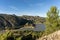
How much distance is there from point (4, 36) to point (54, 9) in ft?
69.6

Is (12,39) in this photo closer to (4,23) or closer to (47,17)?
(47,17)

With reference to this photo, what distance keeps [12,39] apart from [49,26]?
63.4 ft

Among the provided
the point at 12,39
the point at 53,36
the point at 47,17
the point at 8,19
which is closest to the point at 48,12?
the point at 47,17

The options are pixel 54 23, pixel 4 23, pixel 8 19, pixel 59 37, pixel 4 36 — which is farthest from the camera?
pixel 8 19

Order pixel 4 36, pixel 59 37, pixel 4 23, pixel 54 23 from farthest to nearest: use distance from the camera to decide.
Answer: pixel 4 23 < pixel 54 23 < pixel 59 37 < pixel 4 36

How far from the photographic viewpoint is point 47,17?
34.3m

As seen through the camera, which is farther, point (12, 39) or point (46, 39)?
point (46, 39)

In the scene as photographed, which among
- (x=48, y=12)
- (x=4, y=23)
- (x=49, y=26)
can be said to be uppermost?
(x=48, y=12)

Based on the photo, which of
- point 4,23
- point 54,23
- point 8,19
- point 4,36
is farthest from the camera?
point 8,19

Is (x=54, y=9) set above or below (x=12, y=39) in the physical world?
above

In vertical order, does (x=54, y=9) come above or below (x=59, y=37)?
above

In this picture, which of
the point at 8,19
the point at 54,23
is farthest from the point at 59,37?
the point at 8,19

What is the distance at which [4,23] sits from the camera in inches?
5846

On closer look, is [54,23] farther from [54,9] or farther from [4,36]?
[4,36]
